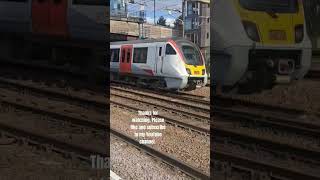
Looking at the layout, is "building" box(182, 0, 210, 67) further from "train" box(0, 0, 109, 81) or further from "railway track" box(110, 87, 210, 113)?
"train" box(0, 0, 109, 81)

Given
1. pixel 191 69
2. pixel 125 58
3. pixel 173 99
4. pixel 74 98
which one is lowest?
pixel 74 98

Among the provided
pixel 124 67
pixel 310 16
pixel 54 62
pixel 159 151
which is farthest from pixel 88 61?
pixel 310 16

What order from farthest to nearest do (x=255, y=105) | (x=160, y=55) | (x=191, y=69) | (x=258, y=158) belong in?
(x=255, y=105)
(x=191, y=69)
(x=160, y=55)
(x=258, y=158)

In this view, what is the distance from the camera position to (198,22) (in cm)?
438

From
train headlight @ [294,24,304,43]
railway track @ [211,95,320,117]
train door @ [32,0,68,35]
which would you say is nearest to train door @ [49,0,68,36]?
train door @ [32,0,68,35]

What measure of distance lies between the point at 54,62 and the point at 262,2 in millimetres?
3162

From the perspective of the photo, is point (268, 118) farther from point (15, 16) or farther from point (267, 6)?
point (15, 16)

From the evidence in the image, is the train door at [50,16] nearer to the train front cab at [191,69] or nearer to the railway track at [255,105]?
the train front cab at [191,69]

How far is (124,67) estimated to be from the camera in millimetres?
5211

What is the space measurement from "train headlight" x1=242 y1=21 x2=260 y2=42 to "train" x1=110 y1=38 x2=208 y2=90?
87 centimetres

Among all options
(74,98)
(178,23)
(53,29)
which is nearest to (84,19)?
(53,29)

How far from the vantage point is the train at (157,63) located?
184 inches

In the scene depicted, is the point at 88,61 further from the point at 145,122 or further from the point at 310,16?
the point at 310,16

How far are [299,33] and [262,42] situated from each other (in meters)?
0.63
